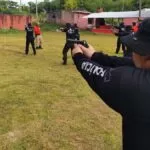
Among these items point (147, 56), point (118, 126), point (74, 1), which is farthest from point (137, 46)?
point (74, 1)

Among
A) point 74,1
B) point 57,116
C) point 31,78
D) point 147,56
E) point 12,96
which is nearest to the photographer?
point 147,56

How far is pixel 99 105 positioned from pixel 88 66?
8336 mm

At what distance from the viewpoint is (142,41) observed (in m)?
2.57

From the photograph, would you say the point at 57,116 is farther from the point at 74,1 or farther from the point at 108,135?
the point at 74,1

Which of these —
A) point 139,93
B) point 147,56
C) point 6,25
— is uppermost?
point 147,56

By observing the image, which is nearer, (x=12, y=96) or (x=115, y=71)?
(x=115, y=71)

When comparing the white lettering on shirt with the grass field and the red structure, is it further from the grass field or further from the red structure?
the red structure

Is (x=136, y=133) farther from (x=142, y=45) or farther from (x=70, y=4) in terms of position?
(x=70, y=4)

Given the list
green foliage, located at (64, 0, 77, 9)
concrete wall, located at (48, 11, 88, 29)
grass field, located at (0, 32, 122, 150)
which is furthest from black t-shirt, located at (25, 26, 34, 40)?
green foliage, located at (64, 0, 77, 9)

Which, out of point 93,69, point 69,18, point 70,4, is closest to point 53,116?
point 93,69

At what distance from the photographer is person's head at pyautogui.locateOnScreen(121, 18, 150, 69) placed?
2539 millimetres

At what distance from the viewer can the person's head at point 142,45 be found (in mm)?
2539

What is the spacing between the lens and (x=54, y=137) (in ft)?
27.2

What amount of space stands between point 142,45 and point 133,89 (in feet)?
0.82
